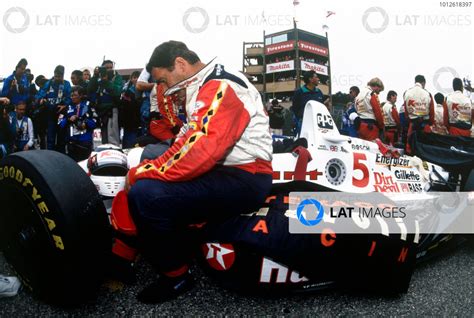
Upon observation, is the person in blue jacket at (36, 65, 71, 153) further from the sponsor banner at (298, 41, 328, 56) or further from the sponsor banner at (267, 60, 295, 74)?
the sponsor banner at (298, 41, 328, 56)

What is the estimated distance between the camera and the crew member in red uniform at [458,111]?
712 cm

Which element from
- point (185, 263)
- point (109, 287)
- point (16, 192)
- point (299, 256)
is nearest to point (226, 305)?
point (185, 263)

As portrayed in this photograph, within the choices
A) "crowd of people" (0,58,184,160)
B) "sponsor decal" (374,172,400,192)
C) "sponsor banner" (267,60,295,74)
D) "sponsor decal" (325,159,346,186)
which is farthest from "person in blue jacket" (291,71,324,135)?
"sponsor banner" (267,60,295,74)

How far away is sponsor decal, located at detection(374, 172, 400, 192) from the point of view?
11.2ft

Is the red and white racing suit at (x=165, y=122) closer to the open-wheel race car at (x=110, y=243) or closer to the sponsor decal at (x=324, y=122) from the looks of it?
the open-wheel race car at (x=110, y=243)

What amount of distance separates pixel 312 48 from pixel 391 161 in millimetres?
43680

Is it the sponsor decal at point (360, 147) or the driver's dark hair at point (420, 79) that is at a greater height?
the driver's dark hair at point (420, 79)

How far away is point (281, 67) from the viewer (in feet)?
143

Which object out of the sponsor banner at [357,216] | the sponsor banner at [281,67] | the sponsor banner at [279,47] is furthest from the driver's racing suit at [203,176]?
the sponsor banner at [279,47]

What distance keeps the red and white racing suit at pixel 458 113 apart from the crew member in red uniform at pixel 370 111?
1.39m

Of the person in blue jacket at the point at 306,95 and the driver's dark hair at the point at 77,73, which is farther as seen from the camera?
the driver's dark hair at the point at 77,73

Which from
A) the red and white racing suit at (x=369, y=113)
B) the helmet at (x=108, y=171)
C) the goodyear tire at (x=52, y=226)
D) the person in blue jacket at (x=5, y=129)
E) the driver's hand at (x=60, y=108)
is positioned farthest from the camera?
the red and white racing suit at (x=369, y=113)

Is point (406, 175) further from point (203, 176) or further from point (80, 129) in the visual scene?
point (80, 129)

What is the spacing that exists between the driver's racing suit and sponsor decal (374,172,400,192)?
6.17ft
